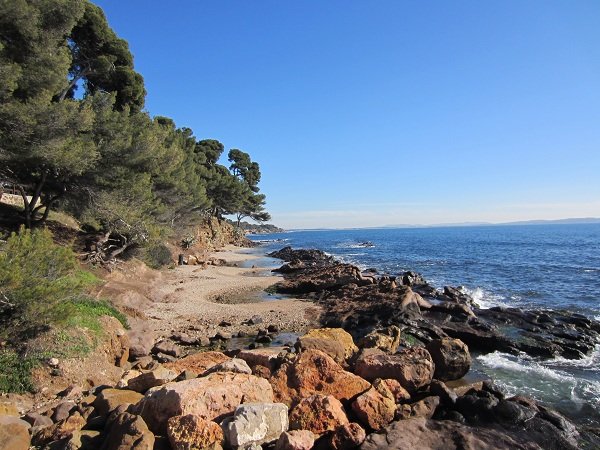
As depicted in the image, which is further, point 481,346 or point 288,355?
point 481,346

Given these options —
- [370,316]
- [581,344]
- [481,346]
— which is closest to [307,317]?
[370,316]

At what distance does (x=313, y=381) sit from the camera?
26.4 feet

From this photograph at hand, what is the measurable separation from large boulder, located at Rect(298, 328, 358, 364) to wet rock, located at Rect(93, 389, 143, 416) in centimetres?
412

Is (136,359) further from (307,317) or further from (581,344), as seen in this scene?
(581,344)

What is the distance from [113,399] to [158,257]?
81.9 ft

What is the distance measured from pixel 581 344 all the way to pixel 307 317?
37.1ft

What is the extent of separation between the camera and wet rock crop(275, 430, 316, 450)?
19.6 ft

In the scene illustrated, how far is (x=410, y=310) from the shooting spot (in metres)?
18.2

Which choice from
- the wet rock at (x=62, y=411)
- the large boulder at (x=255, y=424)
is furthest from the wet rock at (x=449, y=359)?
the wet rock at (x=62, y=411)

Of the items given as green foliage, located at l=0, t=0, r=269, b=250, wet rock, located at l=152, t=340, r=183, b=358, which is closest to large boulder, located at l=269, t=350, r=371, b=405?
wet rock, located at l=152, t=340, r=183, b=358

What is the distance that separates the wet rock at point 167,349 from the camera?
12.7m

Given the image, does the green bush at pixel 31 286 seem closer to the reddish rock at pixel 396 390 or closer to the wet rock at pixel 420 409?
the reddish rock at pixel 396 390

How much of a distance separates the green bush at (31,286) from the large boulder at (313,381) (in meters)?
5.28

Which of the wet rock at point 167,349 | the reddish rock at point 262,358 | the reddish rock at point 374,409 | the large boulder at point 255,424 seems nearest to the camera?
the large boulder at point 255,424
